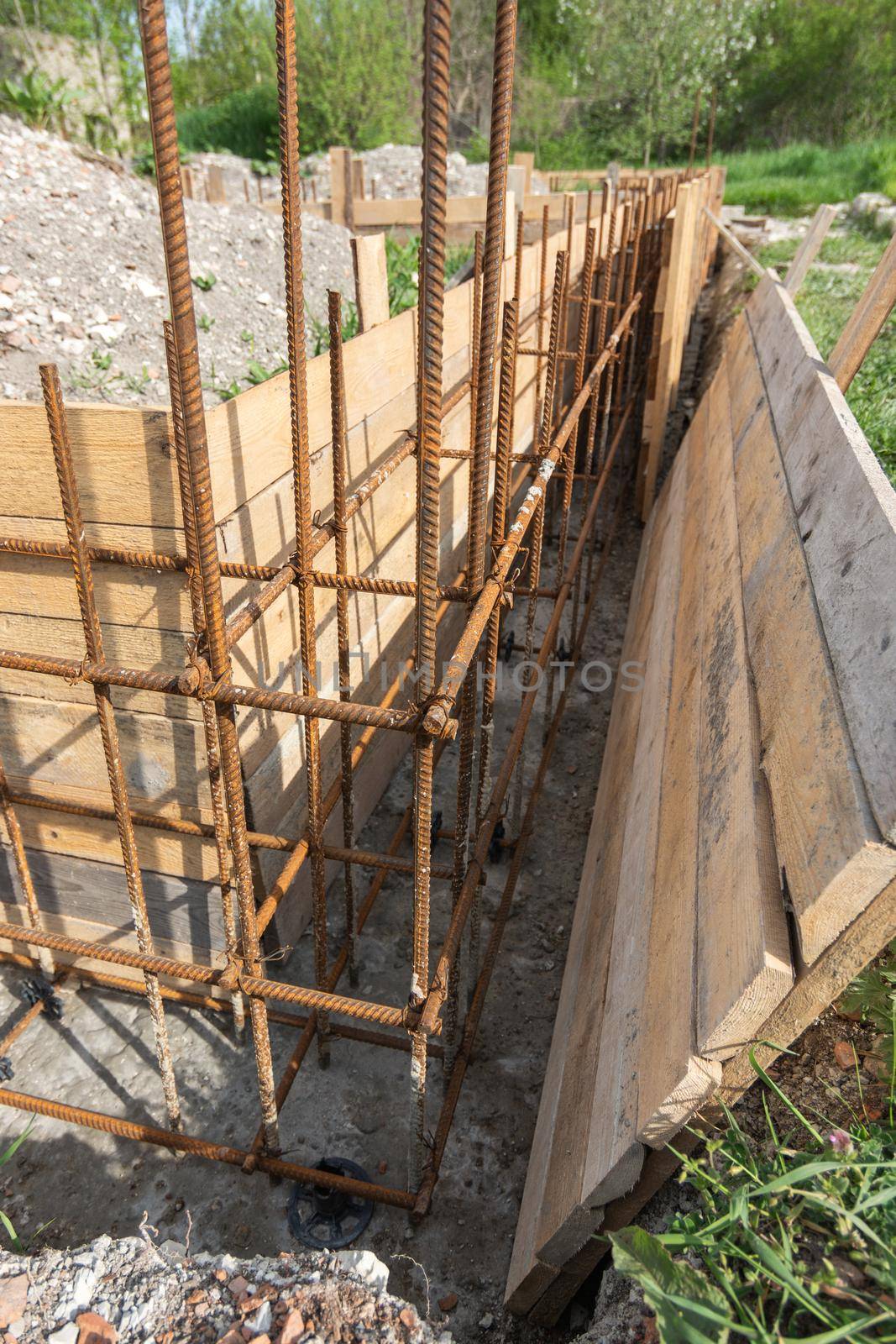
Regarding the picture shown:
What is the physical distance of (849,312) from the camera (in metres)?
7.15

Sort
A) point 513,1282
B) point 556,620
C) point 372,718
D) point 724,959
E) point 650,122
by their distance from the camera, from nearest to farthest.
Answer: point 724,959
point 372,718
point 513,1282
point 556,620
point 650,122

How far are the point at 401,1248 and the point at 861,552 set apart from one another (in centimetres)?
239

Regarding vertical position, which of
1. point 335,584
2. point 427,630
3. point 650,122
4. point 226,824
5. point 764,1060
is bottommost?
point 226,824

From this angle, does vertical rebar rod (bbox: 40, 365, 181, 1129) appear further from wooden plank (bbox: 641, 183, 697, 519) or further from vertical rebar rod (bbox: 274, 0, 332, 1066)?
wooden plank (bbox: 641, 183, 697, 519)

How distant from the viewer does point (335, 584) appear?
2.39m

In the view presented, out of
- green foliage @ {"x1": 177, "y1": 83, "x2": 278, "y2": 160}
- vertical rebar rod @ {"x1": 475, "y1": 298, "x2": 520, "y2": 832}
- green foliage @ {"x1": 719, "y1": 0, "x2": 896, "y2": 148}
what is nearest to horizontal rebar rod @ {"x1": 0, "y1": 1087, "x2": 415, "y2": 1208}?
vertical rebar rod @ {"x1": 475, "y1": 298, "x2": 520, "y2": 832}

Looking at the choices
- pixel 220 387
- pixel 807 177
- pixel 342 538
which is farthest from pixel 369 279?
pixel 807 177

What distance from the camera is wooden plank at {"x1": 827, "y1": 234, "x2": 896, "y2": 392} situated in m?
2.91

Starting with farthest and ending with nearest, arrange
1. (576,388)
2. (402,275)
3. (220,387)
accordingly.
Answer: (402,275), (220,387), (576,388)

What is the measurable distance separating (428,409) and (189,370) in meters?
0.43

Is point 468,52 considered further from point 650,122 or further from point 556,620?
point 556,620

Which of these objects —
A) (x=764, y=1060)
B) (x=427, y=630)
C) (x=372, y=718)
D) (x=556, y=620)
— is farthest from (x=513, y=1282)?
(x=556, y=620)

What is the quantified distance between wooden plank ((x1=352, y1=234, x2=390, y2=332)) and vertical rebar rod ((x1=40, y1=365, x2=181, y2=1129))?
1.44 meters

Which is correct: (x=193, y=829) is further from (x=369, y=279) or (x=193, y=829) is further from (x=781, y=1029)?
(x=369, y=279)
